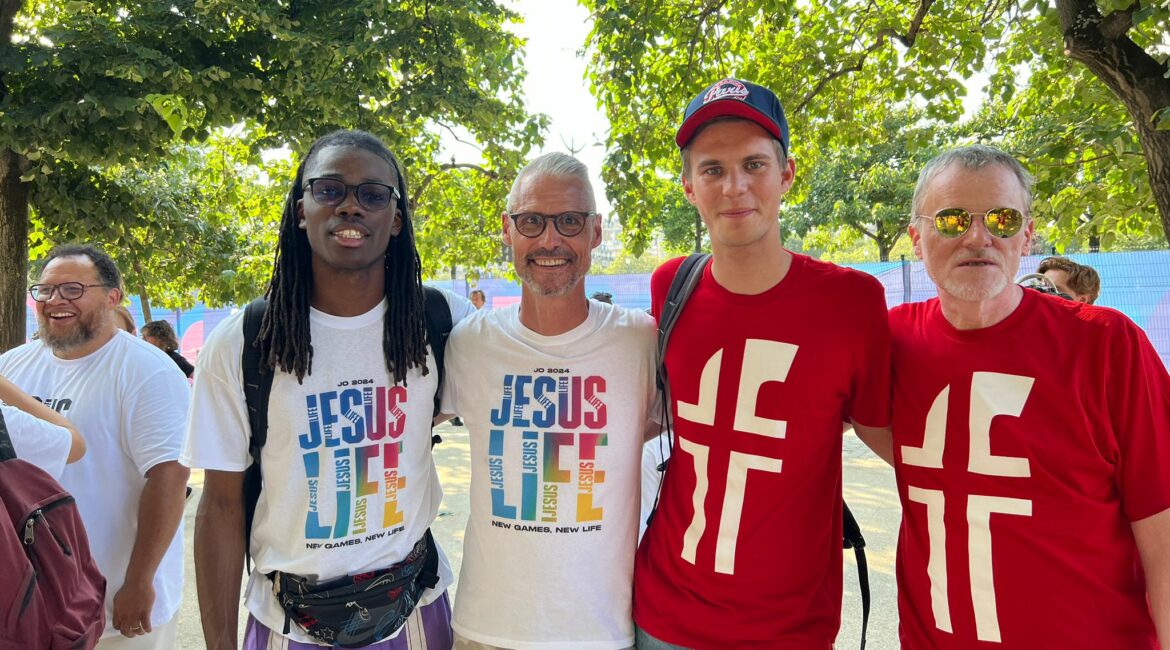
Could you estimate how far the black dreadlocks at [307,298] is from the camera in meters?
1.99

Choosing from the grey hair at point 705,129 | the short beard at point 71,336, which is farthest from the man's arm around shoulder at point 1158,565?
the short beard at point 71,336

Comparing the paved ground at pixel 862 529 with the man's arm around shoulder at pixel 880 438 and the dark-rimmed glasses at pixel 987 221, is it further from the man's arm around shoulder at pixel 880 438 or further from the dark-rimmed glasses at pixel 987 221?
the dark-rimmed glasses at pixel 987 221

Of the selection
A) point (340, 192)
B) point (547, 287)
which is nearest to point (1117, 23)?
point (547, 287)

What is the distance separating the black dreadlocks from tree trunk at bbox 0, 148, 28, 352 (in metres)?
5.13

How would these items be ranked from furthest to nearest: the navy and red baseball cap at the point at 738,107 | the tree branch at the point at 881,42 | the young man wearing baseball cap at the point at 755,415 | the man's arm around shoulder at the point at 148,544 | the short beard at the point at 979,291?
the tree branch at the point at 881,42
the man's arm around shoulder at the point at 148,544
the navy and red baseball cap at the point at 738,107
the young man wearing baseball cap at the point at 755,415
the short beard at the point at 979,291

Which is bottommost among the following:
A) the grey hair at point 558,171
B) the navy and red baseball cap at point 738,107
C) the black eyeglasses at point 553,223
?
the black eyeglasses at point 553,223

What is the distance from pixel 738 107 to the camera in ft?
6.82

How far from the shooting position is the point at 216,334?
2.04 metres

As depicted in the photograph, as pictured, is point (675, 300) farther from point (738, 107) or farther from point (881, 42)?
point (881, 42)

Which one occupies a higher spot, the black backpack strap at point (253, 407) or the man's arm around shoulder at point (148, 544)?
the black backpack strap at point (253, 407)

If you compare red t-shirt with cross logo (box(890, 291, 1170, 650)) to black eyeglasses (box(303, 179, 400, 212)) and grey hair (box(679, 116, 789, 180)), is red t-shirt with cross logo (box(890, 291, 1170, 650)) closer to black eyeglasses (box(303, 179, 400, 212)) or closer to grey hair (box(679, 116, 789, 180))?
grey hair (box(679, 116, 789, 180))

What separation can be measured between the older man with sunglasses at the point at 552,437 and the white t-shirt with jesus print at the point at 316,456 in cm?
26

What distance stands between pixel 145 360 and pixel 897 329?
2.94 meters

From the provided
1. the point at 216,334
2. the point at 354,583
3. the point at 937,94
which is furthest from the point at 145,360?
the point at 937,94
